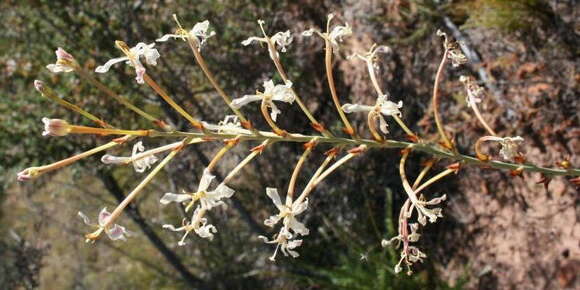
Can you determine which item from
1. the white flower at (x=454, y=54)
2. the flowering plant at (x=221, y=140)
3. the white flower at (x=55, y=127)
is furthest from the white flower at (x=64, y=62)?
the white flower at (x=454, y=54)

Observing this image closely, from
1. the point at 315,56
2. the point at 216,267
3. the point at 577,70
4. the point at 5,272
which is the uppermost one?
the point at 577,70

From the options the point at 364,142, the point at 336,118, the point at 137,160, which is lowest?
the point at 336,118

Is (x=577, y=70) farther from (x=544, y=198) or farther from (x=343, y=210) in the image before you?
(x=343, y=210)

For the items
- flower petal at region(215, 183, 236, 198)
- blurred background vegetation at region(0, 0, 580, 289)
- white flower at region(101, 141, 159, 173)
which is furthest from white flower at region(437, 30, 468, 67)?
blurred background vegetation at region(0, 0, 580, 289)

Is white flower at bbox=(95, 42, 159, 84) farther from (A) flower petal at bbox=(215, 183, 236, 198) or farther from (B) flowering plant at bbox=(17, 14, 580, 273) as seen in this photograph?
(A) flower petal at bbox=(215, 183, 236, 198)

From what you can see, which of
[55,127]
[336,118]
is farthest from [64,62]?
[336,118]

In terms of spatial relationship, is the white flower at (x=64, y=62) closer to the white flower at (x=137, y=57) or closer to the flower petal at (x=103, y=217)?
the white flower at (x=137, y=57)

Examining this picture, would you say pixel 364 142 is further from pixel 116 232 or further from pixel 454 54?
pixel 116 232

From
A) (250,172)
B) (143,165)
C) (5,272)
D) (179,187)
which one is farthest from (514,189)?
(5,272)
